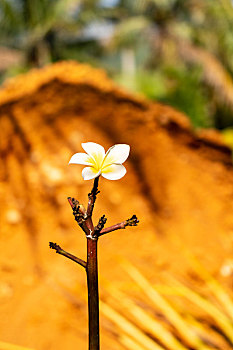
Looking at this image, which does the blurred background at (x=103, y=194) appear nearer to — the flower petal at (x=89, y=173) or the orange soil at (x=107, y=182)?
the orange soil at (x=107, y=182)

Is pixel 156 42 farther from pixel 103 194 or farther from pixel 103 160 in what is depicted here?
pixel 103 160

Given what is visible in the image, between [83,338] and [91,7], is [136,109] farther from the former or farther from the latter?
[91,7]

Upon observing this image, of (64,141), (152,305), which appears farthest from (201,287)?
(64,141)

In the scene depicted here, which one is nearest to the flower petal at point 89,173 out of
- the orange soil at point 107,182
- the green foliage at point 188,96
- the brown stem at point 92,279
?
the brown stem at point 92,279

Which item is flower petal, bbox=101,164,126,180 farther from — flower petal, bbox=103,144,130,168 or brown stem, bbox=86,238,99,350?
brown stem, bbox=86,238,99,350

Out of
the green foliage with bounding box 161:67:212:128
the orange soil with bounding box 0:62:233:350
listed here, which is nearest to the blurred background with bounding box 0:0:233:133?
the green foliage with bounding box 161:67:212:128
